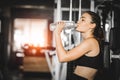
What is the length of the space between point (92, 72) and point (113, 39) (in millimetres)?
1526

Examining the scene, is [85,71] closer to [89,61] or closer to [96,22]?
[89,61]

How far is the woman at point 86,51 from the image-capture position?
2553mm

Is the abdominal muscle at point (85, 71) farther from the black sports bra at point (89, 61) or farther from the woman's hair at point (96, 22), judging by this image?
the woman's hair at point (96, 22)

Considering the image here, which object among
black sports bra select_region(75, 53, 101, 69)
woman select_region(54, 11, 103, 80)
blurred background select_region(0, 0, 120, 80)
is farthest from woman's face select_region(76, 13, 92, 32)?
blurred background select_region(0, 0, 120, 80)

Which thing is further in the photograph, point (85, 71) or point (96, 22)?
point (96, 22)

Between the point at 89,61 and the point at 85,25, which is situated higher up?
the point at 85,25

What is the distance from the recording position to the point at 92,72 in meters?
2.67

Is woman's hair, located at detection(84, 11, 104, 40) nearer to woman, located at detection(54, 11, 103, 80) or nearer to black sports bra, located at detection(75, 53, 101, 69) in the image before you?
woman, located at detection(54, 11, 103, 80)

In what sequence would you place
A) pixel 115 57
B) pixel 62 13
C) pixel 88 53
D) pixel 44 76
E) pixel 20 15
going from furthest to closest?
pixel 20 15 < pixel 44 76 < pixel 62 13 < pixel 115 57 < pixel 88 53

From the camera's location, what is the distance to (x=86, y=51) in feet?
8.50

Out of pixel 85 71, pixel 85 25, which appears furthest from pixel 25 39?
pixel 85 71

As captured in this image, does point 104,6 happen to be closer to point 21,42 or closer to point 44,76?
point 44,76

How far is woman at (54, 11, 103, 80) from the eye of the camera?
8.38 feet

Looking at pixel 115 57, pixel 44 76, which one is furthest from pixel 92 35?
pixel 44 76
